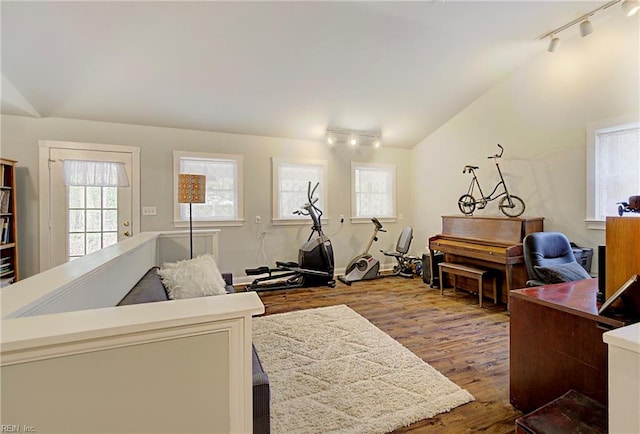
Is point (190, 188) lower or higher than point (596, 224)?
higher

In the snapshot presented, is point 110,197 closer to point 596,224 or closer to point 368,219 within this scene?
point 368,219

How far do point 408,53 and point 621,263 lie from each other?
318 cm

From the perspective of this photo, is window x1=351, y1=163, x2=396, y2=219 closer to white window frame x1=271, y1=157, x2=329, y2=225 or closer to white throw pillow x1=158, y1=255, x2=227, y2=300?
white window frame x1=271, y1=157, x2=329, y2=225

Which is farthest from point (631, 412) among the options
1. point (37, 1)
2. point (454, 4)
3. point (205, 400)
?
point (37, 1)

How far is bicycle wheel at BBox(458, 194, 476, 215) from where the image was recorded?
463cm

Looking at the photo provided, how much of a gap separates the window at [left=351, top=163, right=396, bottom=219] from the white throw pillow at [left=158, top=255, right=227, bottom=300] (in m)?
3.71

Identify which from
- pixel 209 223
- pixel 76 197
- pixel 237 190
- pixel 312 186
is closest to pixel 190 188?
pixel 209 223

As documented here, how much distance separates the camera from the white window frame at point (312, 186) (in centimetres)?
510

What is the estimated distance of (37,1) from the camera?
2.54m

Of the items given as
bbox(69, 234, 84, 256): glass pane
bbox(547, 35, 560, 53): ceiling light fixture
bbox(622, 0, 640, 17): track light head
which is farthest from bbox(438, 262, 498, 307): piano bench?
bbox(69, 234, 84, 256): glass pane

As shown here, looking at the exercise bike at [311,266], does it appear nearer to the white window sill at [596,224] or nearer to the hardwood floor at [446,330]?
the hardwood floor at [446,330]

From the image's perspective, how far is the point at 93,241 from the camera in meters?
4.18

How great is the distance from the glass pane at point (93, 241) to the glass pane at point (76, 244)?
76 millimetres

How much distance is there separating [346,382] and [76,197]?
4188 mm
